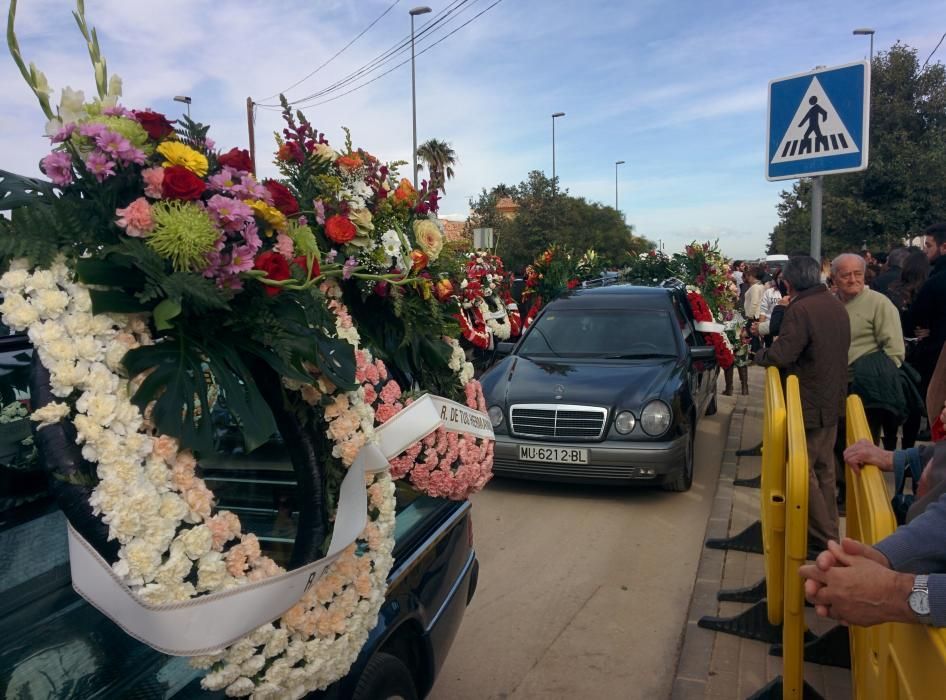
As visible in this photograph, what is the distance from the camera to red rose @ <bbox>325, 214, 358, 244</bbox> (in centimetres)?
224

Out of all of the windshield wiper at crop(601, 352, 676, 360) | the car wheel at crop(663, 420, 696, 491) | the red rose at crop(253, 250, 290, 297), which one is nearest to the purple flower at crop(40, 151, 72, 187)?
the red rose at crop(253, 250, 290, 297)

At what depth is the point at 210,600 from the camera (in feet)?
5.21

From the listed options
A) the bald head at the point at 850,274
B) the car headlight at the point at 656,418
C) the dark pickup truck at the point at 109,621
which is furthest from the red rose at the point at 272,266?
the bald head at the point at 850,274

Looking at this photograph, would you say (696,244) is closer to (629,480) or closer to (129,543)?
(629,480)

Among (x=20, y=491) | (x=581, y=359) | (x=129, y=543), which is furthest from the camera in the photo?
(x=581, y=359)

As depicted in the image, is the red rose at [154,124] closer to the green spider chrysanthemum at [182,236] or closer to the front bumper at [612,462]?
the green spider chrysanthemum at [182,236]

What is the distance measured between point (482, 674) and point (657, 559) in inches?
74.0

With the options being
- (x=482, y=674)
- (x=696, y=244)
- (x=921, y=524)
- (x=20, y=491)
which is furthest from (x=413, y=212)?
(x=696, y=244)

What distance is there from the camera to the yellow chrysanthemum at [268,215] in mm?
1873

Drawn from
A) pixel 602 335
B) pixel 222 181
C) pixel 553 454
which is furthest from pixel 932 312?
pixel 222 181

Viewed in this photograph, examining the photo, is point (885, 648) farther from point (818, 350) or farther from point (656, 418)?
point (656, 418)

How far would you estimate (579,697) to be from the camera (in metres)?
3.44

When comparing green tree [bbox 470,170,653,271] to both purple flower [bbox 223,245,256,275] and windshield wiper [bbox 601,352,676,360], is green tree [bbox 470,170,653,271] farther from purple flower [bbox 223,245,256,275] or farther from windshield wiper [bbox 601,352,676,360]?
purple flower [bbox 223,245,256,275]

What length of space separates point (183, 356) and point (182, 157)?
18.9 inches
